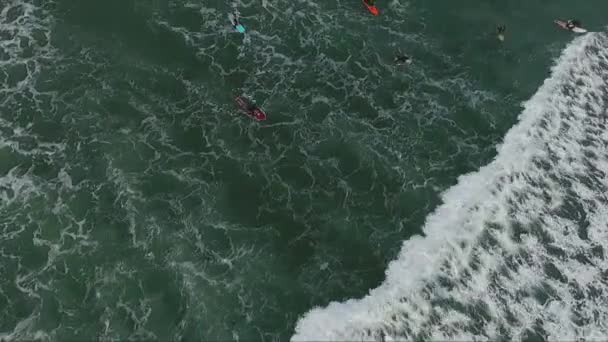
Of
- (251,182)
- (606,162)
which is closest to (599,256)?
(606,162)

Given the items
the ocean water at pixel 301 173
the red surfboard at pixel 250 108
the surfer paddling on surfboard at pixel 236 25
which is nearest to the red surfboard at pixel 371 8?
the ocean water at pixel 301 173

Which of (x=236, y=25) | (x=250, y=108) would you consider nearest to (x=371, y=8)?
(x=236, y=25)

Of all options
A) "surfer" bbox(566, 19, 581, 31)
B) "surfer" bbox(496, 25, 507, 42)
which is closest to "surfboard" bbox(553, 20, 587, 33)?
"surfer" bbox(566, 19, 581, 31)

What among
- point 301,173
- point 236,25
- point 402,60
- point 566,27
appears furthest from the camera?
point 566,27

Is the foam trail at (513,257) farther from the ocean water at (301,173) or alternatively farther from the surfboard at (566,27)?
the surfboard at (566,27)

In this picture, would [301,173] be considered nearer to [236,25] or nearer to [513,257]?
[513,257]

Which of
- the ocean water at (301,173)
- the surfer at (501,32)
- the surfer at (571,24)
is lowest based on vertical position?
the ocean water at (301,173)
